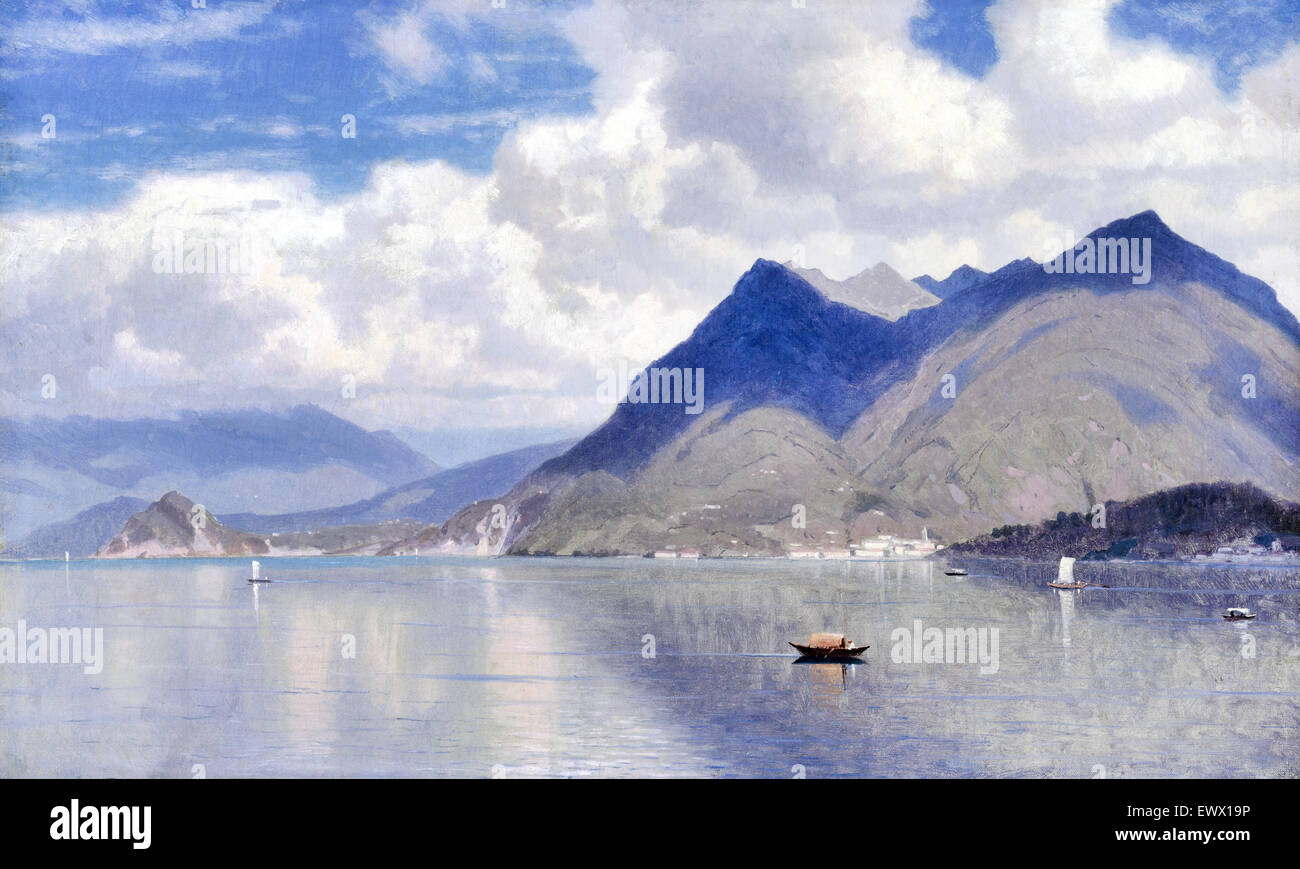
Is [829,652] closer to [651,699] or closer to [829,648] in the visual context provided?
[829,648]

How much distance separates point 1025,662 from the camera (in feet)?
169

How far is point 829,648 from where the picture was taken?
49.3 metres

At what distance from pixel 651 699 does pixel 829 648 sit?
13.3 meters

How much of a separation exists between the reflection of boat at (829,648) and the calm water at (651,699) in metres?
0.85

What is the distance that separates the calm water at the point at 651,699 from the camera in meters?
28.6

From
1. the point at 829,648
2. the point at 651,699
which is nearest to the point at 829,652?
the point at 829,648

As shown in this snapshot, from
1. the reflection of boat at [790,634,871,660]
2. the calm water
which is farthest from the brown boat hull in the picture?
the calm water

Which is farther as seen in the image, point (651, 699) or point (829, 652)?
point (829, 652)

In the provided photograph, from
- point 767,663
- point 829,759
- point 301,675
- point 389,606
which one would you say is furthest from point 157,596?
point 829,759

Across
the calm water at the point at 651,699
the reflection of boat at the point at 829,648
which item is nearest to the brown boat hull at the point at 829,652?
the reflection of boat at the point at 829,648

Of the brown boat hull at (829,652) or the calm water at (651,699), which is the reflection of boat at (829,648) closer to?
the brown boat hull at (829,652)

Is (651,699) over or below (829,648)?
below

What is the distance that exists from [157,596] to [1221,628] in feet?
350
